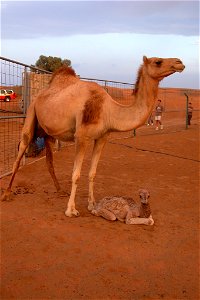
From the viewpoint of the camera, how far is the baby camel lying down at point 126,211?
5.04m

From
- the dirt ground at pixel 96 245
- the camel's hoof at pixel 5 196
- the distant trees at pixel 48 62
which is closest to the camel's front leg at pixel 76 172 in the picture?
the dirt ground at pixel 96 245

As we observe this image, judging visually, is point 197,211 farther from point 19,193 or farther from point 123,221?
point 19,193

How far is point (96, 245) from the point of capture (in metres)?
4.32

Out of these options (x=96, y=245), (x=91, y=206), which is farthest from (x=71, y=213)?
(x=96, y=245)

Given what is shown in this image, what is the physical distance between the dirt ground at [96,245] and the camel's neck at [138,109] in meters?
1.38

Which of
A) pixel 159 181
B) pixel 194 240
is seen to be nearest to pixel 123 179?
pixel 159 181

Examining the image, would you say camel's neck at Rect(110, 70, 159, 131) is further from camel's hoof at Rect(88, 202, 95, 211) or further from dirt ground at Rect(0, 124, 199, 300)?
dirt ground at Rect(0, 124, 199, 300)

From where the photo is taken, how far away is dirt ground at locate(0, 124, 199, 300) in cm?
343

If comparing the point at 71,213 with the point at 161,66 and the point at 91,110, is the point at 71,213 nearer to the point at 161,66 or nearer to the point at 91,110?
the point at 91,110

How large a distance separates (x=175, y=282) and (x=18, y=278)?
1524mm

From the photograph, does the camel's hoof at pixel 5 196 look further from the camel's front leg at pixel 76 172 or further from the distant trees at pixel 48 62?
the distant trees at pixel 48 62

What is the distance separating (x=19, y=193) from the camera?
6242 mm

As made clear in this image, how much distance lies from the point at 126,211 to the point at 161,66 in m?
2.01

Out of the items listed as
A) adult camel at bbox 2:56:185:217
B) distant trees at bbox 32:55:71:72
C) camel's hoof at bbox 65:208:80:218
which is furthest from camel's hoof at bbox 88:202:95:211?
distant trees at bbox 32:55:71:72
